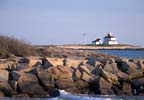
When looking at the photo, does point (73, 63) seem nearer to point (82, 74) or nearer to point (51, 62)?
point (51, 62)

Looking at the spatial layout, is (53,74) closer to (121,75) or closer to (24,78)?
(24,78)

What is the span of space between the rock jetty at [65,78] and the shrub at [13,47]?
12.2 feet

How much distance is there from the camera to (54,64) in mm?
24281

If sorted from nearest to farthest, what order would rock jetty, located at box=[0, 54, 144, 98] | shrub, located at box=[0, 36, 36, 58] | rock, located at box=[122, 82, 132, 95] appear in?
1. rock jetty, located at box=[0, 54, 144, 98]
2. rock, located at box=[122, 82, 132, 95]
3. shrub, located at box=[0, 36, 36, 58]

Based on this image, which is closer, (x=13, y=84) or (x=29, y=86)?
(x=13, y=84)

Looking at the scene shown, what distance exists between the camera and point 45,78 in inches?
899

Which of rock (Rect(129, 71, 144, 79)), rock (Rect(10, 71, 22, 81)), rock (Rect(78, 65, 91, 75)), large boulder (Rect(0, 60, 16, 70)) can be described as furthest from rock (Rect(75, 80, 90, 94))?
large boulder (Rect(0, 60, 16, 70))

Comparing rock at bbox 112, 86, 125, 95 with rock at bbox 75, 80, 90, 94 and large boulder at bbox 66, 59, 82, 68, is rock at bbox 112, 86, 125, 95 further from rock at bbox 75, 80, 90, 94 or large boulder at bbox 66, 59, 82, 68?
large boulder at bbox 66, 59, 82, 68

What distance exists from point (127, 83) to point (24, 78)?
5.46 m

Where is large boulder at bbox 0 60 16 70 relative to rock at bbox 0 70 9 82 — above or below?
above

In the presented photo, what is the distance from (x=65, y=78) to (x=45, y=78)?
109 centimetres

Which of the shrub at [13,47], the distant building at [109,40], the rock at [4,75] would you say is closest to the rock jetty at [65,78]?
the rock at [4,75]

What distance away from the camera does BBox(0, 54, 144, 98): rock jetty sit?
2234 cm

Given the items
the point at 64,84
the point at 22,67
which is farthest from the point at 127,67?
the point at 22,67
